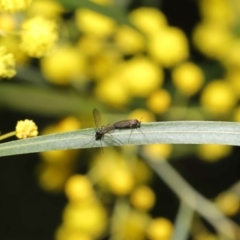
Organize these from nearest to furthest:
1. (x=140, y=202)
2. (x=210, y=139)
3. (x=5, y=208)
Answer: (x=210, y=139)
(x=140, y=202)
(x=5, y=208)

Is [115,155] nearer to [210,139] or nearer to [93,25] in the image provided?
[93,25]

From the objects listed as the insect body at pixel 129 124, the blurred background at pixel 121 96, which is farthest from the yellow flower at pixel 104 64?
the insect body at pixel 129 124

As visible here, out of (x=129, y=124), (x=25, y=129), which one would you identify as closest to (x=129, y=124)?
(x=129, y=124)

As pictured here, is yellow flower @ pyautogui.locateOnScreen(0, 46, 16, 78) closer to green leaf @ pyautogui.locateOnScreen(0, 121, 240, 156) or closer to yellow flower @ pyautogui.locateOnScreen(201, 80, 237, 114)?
green leaf @ pyautogui.locateOnScreen(0, 121, 240, 156)

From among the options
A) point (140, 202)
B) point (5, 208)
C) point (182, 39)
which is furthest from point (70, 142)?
point (5, 208)

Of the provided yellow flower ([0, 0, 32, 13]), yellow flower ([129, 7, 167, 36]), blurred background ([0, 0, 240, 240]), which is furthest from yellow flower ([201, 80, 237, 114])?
yellow flower ([0, 0, 32, 13])

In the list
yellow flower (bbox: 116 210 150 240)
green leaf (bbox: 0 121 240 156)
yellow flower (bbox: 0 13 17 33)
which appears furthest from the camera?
yellow flower (bbox: 116 210 150 240)
